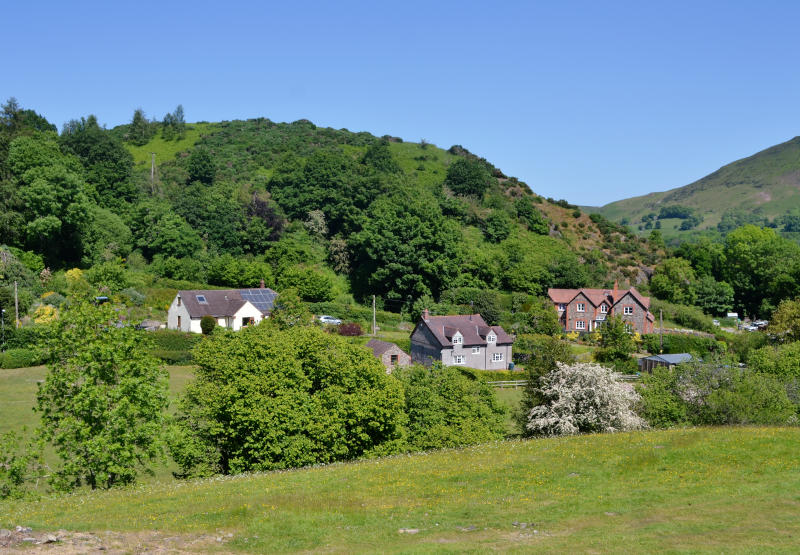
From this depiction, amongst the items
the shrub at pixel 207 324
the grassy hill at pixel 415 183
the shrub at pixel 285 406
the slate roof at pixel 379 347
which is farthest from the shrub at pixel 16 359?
the grassy hill at pixel 415 183

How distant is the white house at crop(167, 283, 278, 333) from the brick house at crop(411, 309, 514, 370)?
54.2 feet

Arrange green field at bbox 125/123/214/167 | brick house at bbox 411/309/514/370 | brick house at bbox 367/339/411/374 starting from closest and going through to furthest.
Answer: brick house at bbox 367/339/411/374 < brick house at bbox 411/309/514/370 < green field at bbox 125/123/214/167

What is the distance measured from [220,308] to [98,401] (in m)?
50.9

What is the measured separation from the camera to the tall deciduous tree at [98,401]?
24.9 metres

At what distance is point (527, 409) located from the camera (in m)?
43.1

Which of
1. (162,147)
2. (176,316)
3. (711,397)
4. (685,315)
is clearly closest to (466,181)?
(685,315)

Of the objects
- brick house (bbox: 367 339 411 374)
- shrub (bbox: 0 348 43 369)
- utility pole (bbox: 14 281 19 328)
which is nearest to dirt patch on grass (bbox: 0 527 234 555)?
brick house (bbox: 367 339 411 374)

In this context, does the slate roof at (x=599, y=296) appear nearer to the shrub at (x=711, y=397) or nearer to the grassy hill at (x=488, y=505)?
the shrub at (x=711, y=397)

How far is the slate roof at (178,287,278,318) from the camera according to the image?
7349cm

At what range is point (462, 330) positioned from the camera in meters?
69.8

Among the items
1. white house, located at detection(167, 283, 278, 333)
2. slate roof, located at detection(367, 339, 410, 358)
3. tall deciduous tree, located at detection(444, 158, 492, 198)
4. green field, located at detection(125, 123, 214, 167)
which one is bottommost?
slate roof, located at detection(367, 339, 410, 358)

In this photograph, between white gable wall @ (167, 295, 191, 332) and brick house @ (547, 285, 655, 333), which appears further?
brick house @ (547, 285, 655, 333)

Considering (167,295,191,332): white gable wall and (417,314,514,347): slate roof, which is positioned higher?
(167,295,191,332): white gable wall

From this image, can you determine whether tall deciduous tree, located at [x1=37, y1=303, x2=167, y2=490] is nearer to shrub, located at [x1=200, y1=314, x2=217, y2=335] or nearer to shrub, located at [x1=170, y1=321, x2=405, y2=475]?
shrub, located at [x1=170, y1=321, x2=405, y2=475]
